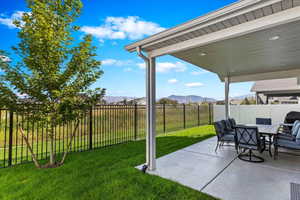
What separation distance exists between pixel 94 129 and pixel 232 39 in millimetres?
4546

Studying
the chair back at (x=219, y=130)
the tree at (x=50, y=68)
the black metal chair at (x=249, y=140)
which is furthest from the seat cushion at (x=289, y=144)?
the tree at (x=50, y=68)

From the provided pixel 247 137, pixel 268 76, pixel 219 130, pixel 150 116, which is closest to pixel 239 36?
pixel 150 116

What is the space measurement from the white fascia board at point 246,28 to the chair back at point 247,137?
2.33m

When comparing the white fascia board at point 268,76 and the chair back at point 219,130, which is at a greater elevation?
the white fascia board at point 268,76

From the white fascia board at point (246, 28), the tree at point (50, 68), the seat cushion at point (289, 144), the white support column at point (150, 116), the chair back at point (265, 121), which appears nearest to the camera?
the white fascia board at point (246, 28)

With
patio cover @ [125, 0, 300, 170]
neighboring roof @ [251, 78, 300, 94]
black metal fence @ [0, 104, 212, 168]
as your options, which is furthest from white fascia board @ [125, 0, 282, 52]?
neighboring roof @ [251, 78, 300, 94]

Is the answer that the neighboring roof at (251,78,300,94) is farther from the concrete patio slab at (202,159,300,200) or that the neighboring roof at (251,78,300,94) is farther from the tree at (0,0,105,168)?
the tree at (0,0,105,168)

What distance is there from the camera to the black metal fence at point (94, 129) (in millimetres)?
3329

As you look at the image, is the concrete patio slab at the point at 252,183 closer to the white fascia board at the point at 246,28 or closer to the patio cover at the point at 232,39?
the patio cover at the point at 232,39

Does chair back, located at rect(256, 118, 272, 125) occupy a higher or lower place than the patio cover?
lower

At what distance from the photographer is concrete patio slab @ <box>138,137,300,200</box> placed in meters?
2.26

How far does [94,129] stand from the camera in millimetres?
4781

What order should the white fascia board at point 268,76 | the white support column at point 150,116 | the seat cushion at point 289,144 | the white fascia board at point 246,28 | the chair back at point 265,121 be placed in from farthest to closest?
the white fascia board at point 268,76 → the chair back at point 265,121 → the seat cushion at point 289,144 → the white support column at point 150,116 → the white fascia board at point 246,28

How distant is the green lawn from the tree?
0.48m
